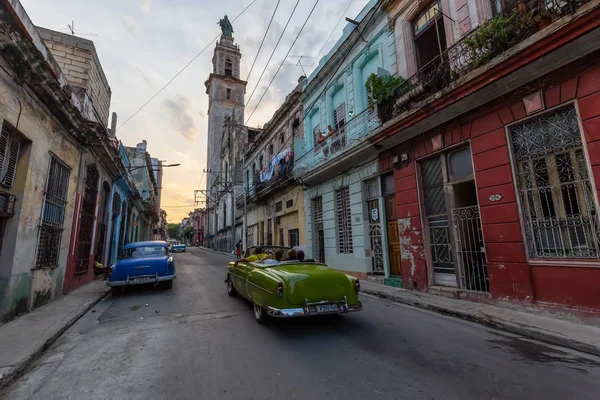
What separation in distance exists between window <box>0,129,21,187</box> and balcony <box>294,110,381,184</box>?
30.0ft

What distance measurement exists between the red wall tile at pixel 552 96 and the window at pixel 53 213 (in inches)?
443

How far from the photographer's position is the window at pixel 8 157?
5.52 metres

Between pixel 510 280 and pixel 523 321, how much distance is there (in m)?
1.29

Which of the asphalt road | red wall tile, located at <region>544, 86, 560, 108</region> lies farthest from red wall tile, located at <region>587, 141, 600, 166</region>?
the asphalt road

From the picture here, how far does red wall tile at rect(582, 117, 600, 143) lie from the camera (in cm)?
520

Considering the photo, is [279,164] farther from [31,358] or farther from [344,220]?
[31,358]

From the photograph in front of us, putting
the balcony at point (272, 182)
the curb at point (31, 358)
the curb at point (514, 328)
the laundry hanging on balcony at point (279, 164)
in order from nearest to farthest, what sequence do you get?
the curb at point (31, 358) < the curb at point (514, 328) < the balcony at point (272, 182) < the laundry hanging on balcony at point (279, 164)

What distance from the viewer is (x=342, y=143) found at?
40.2ft

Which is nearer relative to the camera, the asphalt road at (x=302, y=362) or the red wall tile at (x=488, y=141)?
the asphalt road at (x=302, y=362)

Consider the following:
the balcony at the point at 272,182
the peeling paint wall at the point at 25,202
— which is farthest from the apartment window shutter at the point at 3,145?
the balcony at the point at 272,182

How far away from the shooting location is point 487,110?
275 inches

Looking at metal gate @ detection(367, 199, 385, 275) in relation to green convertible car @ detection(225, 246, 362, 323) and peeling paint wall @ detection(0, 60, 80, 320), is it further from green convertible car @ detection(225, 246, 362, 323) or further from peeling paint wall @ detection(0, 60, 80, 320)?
peeling paint wall @ detection(0, 60, 80, 320)

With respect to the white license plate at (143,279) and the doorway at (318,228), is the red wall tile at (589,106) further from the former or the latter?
the white license plate at (143,279)

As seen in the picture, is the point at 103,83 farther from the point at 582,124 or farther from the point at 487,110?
the point at 582,124
